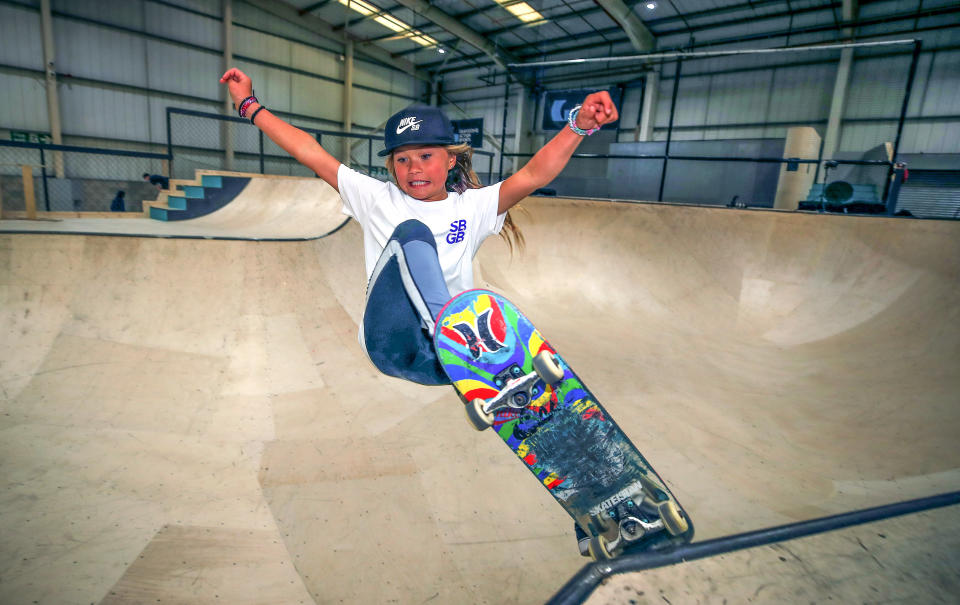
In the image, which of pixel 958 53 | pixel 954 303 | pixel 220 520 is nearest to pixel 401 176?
pixel 220 520

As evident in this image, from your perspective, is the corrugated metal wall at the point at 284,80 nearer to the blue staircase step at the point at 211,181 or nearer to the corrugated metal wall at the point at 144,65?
the corrugated metal wall at the point at 144,65

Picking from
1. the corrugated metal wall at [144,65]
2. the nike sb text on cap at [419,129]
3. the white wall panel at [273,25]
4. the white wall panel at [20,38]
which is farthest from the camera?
the white wall panel at [273,25]

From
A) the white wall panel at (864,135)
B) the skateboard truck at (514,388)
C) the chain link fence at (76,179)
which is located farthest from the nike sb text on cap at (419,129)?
the white wall panel at (864,135)

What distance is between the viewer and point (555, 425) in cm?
195

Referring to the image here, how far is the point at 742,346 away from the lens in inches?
194

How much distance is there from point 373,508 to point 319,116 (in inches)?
830

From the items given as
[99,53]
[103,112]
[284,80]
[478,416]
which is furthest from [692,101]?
[103,112]

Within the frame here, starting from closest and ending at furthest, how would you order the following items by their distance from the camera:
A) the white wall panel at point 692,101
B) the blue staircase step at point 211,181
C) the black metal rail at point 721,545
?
1. the black metal rail at point 721,545
2. the blue staircase step at point 211,181
3. the white wall panel at point 692,101

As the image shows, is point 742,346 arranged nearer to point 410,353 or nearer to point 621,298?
point 621,298

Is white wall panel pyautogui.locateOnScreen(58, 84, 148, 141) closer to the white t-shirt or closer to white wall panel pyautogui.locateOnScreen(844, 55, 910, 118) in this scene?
the white t-shirt

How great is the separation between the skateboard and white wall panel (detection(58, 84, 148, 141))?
1848 cm

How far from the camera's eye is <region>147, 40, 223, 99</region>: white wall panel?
1581 cm

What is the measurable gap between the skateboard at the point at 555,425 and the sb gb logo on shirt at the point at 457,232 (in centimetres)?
55

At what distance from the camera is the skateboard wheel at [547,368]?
1.63 m
